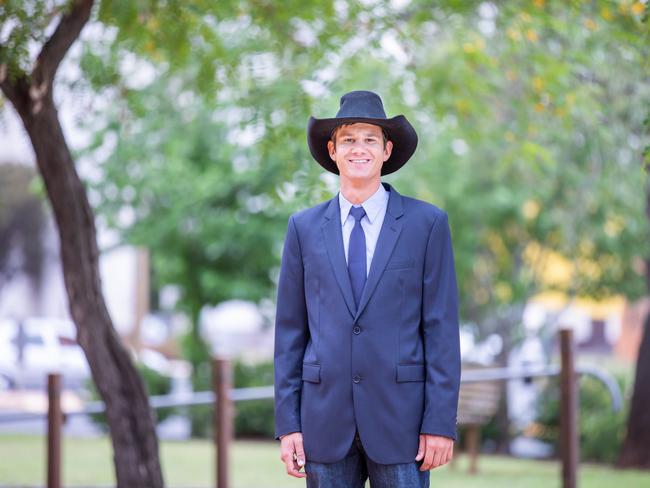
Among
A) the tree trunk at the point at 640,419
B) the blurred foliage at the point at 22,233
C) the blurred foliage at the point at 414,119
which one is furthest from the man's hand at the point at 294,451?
the blurred foliage at the point at 22,233

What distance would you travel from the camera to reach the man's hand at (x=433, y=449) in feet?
11.5

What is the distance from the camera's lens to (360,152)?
144 inches

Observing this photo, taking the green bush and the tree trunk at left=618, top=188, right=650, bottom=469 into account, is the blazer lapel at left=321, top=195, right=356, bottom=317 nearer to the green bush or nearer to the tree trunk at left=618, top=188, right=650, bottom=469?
the tree trunk at left=618, top=188, right=650, bottom=469

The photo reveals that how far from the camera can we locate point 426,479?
3652mm

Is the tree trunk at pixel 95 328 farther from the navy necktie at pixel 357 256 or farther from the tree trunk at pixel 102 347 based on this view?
the navy necktie at pixel 357 256

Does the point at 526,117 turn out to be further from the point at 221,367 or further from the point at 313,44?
the point at 221,367

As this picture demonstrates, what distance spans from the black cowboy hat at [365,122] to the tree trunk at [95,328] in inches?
122

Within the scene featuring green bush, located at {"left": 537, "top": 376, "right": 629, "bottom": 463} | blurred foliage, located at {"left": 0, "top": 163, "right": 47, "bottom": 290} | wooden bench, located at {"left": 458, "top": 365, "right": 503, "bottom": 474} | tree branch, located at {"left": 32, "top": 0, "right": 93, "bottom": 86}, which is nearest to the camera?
tree branch, located at {"left": 32, "top": 0, "right": 93, "bottom": 86}

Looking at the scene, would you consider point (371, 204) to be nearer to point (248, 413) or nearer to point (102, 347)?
point (102, 347)

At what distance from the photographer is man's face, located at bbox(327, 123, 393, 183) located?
3.65 metres

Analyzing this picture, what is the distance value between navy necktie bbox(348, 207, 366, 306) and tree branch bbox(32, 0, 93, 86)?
330 cm

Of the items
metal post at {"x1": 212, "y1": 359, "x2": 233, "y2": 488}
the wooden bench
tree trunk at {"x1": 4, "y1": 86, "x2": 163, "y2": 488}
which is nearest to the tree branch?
tree trunk at {"x1": 4, "y1": 86, "x2": 163, "y2": 488}

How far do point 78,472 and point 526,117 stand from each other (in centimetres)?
539

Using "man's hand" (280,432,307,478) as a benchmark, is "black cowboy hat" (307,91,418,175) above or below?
above
